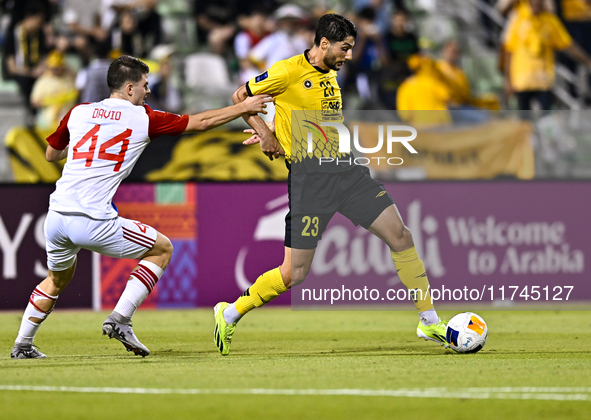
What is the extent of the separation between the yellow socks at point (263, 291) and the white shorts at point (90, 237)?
0.79 metres

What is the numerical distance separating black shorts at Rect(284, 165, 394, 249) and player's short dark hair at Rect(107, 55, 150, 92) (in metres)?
1.28

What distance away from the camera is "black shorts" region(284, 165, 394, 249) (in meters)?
6.10

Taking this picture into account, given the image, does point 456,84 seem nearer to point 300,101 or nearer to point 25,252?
point 25,252

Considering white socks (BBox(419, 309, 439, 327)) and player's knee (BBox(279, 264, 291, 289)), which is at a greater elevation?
player's knee (BBox(279, 264, 291, 289))

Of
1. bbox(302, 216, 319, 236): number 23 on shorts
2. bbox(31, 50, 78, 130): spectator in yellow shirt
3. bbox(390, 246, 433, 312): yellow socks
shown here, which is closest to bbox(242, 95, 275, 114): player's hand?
bbox(302, 216, 319, 236): number 23 on shorts

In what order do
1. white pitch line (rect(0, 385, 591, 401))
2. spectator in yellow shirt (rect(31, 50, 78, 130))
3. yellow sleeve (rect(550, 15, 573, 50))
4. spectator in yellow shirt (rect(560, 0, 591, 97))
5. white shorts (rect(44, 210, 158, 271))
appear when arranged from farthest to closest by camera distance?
spectator in yellow shirt (rect(560, 0, 591, 97)), yellow sleeve (rect(550, 15, 573, 50)), spectator in yellow shirt (rect(31, 50, 78, 130)), white shorts (rect(44, 210, 158, 271)), white pitch line (rect(0, 385, 591, 401))

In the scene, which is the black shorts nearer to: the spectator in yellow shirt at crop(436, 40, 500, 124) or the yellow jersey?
the yellow jersey

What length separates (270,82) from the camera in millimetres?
6094

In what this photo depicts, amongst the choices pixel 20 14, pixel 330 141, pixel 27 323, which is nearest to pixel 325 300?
pixel 330 141

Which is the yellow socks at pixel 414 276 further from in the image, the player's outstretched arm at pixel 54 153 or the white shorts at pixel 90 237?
the player's outstretched arm at pixel 54 153

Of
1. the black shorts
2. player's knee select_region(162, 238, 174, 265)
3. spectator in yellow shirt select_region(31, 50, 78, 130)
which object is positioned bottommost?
player's knee select_region(162, 238, 174, 265)

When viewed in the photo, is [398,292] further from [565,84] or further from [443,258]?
[565,84]

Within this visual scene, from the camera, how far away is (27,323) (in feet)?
19.5

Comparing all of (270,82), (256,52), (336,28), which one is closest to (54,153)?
(270,82)
